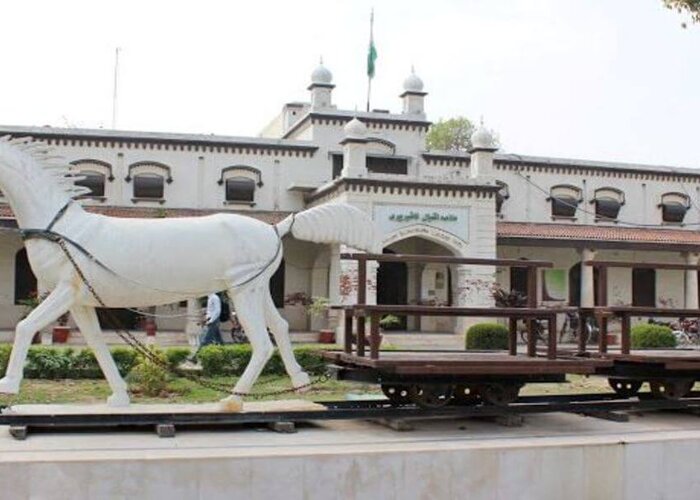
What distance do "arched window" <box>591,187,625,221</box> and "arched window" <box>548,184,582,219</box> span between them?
81 cm

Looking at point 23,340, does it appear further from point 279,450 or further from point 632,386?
point 632,386

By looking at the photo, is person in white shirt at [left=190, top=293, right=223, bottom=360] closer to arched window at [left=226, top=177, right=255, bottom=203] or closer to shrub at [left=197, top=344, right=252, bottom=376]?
shrub at [left=197, top=344, right=252, bottom=376]

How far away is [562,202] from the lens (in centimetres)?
3083

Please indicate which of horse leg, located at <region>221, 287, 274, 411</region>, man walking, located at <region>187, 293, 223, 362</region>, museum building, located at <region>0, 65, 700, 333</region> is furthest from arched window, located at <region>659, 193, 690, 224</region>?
horse leg, located at <region>221, 287, 274, 411</region>

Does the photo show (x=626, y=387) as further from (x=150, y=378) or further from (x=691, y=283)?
(x=691, y=283)

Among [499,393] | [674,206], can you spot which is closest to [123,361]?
[499,393]

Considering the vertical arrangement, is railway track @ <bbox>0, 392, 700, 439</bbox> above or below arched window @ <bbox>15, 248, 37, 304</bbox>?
below

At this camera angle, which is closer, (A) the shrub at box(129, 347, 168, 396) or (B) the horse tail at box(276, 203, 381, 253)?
(B) the horse tail at box(276, 203, 381, 253)

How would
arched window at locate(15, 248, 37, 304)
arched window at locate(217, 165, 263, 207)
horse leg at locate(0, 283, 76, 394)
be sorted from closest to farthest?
1. horse leg at locate(0, 283, 76, 394)
2. arched window at locate(15, 248, 37, 304)
3. arched window at locate(217, 165, 263, 207)

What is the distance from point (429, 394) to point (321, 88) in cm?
2231

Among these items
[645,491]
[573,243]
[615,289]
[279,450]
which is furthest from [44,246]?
[615,289]

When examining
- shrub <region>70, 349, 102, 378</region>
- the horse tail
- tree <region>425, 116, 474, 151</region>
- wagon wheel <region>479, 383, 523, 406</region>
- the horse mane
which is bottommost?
shrub <region>70, 349, 102, 378</region>

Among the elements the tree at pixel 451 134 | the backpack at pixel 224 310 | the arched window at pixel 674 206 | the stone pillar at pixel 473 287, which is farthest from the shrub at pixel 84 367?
the tree at pixel 451 134

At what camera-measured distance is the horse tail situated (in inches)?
301
